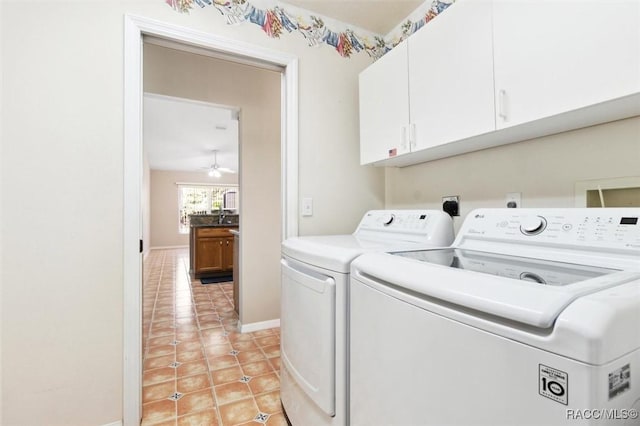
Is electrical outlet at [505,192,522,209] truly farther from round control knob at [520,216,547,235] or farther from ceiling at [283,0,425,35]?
ceiling at [283,0,425,35]

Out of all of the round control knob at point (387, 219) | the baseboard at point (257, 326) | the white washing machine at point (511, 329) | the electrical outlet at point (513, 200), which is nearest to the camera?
the white washing machine at point (511, 329)

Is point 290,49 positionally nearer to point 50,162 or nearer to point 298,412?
point 50,162

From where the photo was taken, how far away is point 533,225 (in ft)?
3.45

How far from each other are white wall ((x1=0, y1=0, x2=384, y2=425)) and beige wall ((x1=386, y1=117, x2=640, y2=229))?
66.4 inches

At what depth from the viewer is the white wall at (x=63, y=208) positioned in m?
1.27

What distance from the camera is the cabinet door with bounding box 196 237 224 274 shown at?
4.63 m

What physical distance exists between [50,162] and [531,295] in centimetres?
179

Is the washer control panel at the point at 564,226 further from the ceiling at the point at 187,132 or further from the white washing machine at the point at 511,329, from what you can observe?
the ceiling at the point at 187,132

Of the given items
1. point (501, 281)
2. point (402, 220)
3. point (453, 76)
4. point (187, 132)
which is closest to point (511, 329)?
point (501, 281)

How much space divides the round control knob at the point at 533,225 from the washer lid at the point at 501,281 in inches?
4.7

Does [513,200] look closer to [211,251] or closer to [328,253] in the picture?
[328,253]

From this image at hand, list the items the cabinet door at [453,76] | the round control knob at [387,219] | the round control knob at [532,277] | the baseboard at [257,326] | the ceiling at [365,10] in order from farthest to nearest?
1. the baseboard at [257,326]
2. the ceiling at [365,10]
3. the round control knob at [387,219]
4. the cabinet door at [453,76]
5. the round control knob at [532,277]

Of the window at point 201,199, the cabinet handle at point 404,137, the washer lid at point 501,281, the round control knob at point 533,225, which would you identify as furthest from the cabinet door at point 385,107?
the window at point 201,199

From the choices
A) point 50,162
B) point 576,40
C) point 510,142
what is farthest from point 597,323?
point 50,162
